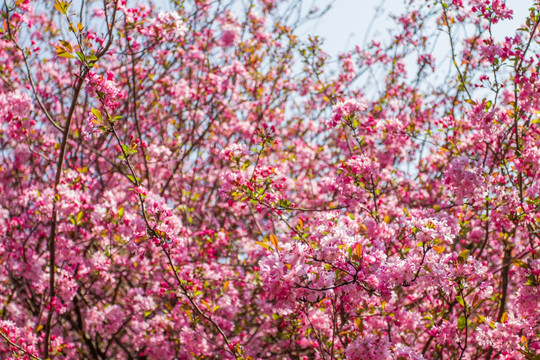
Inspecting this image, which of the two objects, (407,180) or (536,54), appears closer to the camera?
(536,54)

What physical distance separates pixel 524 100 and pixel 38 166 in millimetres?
6579

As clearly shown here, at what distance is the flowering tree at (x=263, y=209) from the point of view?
9.25 ft

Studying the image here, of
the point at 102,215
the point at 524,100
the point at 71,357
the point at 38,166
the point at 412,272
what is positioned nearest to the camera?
the point at 412,272

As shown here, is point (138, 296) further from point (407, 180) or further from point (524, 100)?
point (524, 100)

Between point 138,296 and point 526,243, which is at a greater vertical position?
point 526,243

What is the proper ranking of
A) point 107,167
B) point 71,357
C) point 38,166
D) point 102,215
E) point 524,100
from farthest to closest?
point 107,167, point 38,166, point 71,357, point 102,215, point 524,100

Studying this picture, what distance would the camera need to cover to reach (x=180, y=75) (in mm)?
7602

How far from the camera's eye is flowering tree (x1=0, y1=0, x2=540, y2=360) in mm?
2820

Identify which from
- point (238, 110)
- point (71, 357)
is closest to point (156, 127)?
point (238, 110)

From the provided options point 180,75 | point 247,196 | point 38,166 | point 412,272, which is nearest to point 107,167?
point 38,166

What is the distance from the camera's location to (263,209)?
5.10 meters

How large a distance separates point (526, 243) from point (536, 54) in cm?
223

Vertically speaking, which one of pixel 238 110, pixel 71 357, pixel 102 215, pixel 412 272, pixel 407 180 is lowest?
pixel 71 357

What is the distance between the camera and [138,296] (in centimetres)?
544
